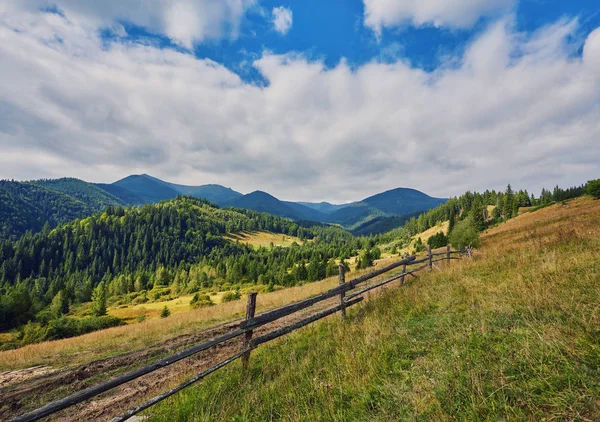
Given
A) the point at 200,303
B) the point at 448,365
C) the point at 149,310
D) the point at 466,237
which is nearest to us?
the point at 448,365

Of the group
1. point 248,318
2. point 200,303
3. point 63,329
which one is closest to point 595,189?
point 248,318

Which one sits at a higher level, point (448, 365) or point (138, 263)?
point (448, 365)

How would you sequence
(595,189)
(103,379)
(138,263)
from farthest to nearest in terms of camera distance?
(138,263)
(595,189)
(103,379)

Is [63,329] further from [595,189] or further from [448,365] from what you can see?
[595,189]

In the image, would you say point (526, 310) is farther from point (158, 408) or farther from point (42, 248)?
point (42, 248)

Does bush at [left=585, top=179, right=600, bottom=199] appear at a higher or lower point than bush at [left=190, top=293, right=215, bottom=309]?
higher

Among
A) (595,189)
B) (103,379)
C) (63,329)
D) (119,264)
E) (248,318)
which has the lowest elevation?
(119,264)

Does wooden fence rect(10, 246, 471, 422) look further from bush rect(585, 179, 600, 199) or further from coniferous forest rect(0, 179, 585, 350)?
bush rect(585, 179, 600, 199)

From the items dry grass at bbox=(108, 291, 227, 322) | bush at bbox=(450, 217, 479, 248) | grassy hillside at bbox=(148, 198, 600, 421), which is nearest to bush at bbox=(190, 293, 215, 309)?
dry grass at bbox=(108, 291, 227, 322)

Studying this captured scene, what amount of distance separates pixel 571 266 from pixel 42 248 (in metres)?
243

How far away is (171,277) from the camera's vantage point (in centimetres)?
11706

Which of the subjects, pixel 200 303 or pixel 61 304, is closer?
pixel 200 303

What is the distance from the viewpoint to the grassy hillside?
3.05 m

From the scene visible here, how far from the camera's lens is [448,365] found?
399cm
